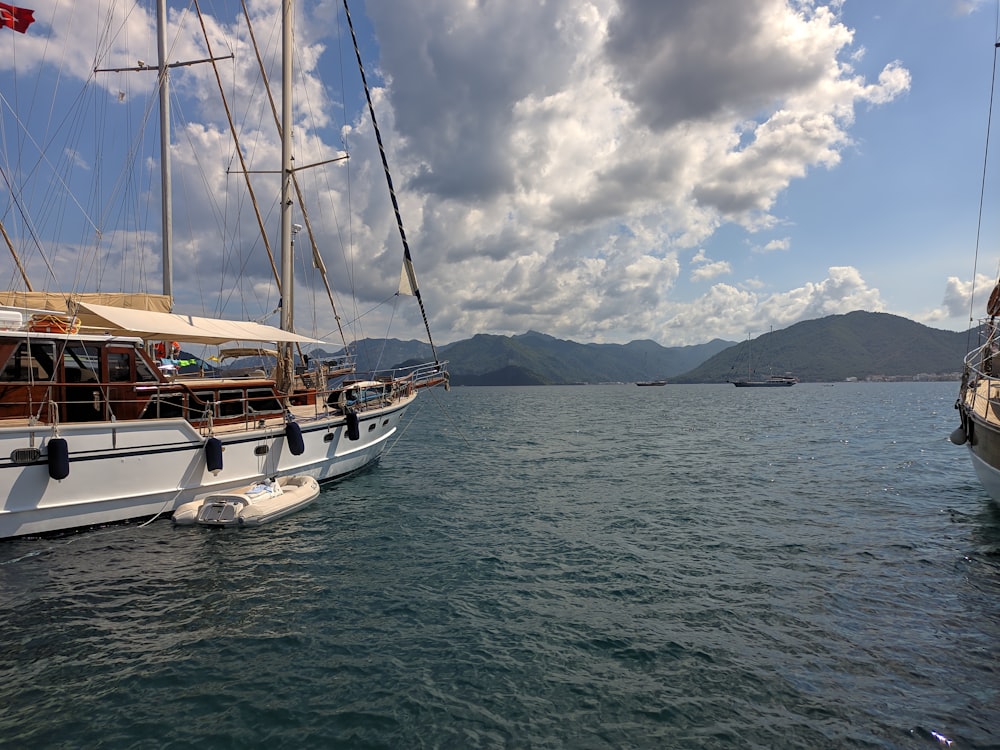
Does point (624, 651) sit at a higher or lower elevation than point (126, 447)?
lower

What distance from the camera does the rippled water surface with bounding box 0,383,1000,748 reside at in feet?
21.8

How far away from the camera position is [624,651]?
332 inches

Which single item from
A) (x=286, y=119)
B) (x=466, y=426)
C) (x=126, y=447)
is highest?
(x=286, y=119)

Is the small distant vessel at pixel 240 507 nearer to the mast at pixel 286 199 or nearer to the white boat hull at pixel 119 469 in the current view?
the white boat hull at pixel 119 469

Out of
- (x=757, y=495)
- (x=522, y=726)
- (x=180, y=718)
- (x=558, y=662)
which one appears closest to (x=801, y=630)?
(x=558, y=662)

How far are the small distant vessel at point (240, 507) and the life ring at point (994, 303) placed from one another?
27.7 metres

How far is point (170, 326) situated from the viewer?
56.0 ft

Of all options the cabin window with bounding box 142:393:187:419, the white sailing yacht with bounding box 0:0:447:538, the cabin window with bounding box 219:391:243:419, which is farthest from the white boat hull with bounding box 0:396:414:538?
the cabin window with bounding box 219:391:243:419

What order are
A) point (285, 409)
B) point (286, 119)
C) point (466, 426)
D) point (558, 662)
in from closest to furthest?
1. point (558, 662)
2. point (285, 409)
3. point (286, 119)
4. point (466, 426)

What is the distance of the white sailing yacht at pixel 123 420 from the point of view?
13.6 meters

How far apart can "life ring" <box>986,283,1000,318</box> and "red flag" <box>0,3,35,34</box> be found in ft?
118

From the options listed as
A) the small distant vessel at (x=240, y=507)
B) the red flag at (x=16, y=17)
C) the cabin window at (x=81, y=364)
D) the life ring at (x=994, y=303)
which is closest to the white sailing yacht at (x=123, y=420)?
the cabin window at (x=81, y=364)

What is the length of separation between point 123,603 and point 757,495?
66.2ft

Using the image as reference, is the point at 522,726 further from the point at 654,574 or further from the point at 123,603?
the point at 123,603
